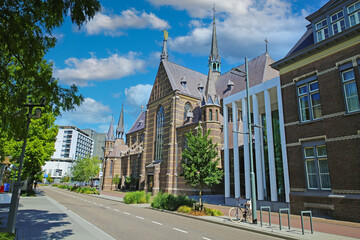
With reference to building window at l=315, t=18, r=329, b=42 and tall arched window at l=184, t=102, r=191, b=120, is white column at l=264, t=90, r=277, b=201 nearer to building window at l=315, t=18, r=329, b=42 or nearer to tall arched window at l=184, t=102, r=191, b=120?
building window at l=315, t=18, r=329, b=42

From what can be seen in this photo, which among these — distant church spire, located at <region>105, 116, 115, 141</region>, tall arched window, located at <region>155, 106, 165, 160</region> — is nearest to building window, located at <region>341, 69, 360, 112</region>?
tall arched window, located at <region>155, 106, 165, 160</region>

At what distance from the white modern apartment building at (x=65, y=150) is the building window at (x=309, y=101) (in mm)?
117084

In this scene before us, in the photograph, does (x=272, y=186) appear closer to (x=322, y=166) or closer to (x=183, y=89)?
(x=322, y=166)

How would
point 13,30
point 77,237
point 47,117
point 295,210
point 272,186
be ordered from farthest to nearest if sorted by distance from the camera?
point 47,117
point 272,186
point 295,210
point 77,237
point 13,30

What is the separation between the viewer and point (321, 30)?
1482 centimetres

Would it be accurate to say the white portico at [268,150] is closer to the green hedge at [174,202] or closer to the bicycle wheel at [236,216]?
the bicycle wheel at [236,216]

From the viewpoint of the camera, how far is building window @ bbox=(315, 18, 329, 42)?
14.6 m

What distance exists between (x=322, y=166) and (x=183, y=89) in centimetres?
2995

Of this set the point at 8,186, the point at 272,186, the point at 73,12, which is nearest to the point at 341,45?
the point at 272,186

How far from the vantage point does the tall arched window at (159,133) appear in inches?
1628

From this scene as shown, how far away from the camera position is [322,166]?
44.9 ft

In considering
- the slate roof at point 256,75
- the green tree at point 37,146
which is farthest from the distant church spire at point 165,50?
the green tree at point 37,146

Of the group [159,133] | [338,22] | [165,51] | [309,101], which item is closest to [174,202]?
[309,101]

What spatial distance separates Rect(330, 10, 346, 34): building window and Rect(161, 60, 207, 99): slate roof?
27.2 m
